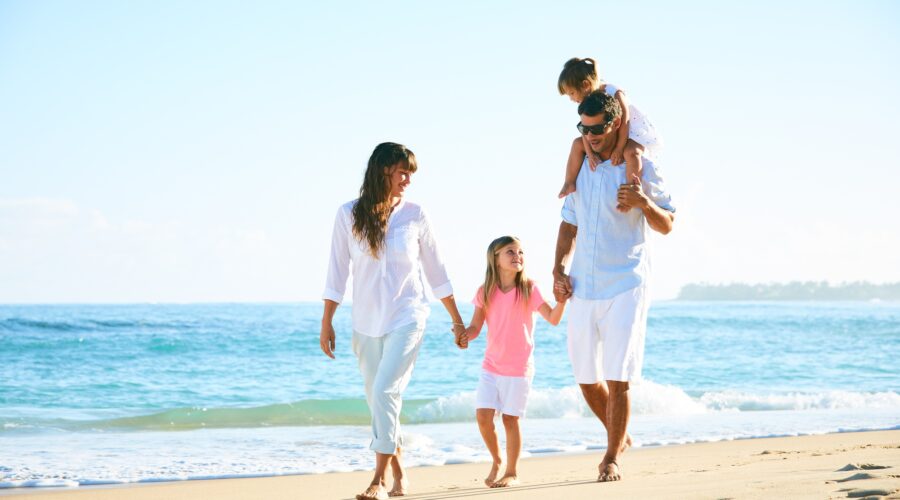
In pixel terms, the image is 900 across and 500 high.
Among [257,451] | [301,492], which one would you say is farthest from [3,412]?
[301,492]

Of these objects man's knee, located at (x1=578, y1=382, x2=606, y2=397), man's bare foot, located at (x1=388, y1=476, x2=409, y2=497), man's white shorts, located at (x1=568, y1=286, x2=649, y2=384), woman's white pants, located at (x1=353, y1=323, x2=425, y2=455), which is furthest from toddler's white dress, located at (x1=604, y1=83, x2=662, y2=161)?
man's bare foot, located at (x1=388, y1=476, x2=409, y2=497)

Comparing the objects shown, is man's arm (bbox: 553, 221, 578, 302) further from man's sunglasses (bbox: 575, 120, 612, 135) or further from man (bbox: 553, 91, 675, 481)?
man's sunglasses (bbox: 575, 120, 612, 135)

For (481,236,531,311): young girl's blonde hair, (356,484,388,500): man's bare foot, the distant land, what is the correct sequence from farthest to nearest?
the distant land
(481,236,531,311): young girl's blonde hair
(356,484,388,500): man's bare foot

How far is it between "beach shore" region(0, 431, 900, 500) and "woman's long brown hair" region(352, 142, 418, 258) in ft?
4.67

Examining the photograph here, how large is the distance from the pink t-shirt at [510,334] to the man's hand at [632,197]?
106 centimetres

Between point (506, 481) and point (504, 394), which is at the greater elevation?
point (504, 394)

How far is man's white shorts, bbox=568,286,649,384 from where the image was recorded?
14.5 feet

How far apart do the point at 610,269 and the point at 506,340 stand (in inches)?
37.4

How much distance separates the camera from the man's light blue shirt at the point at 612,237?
452 centimetres

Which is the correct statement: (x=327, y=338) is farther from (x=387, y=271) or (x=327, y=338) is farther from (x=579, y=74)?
(x=579, y=74)

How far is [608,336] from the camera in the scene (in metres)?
4.49

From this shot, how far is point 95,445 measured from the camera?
834 cm

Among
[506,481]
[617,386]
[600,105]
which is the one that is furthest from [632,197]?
[506,481]

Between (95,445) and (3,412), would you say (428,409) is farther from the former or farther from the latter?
(3,412)
